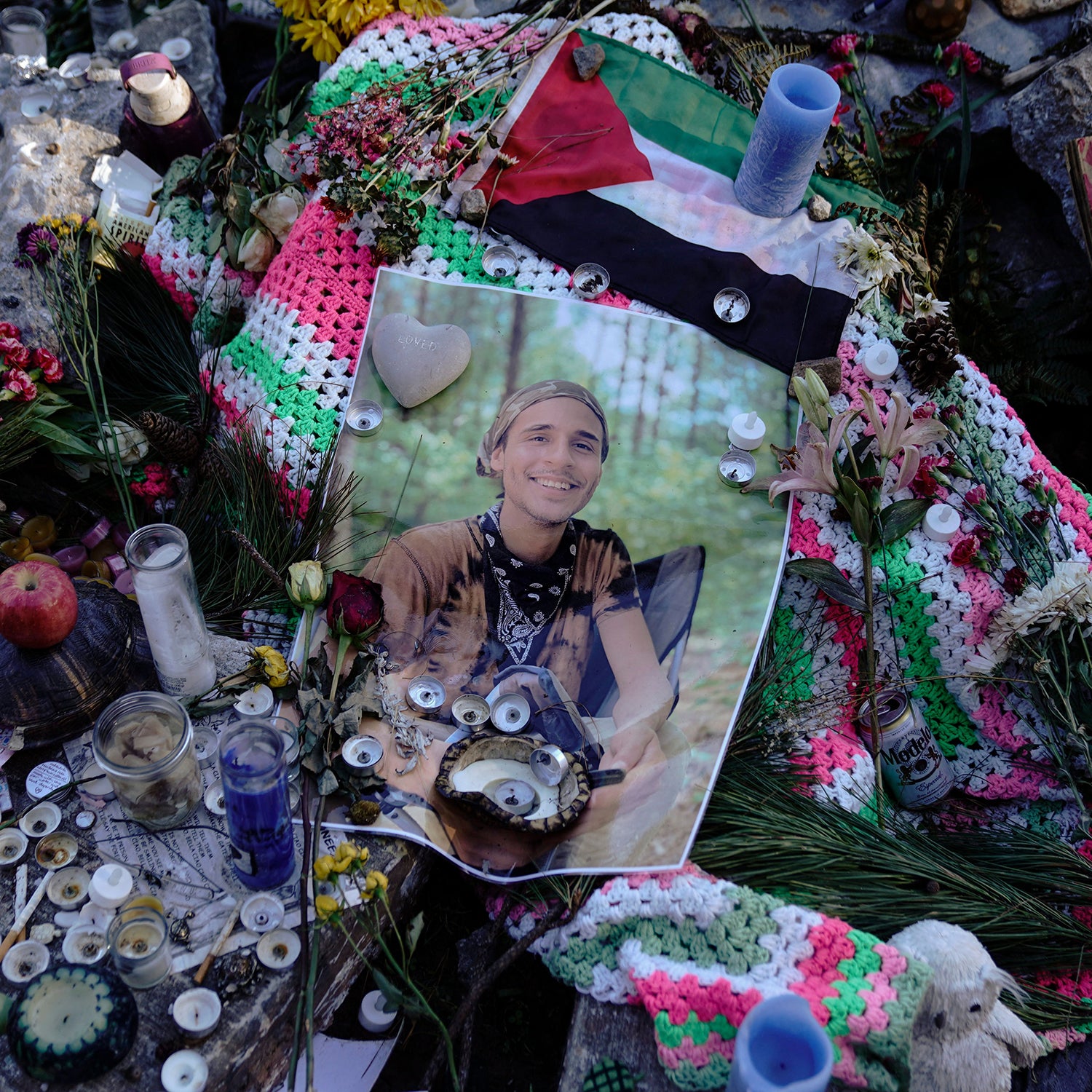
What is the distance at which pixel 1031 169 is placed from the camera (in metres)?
2.49

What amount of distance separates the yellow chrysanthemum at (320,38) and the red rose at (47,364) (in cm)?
93

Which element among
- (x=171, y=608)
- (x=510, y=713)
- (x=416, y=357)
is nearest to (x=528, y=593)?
(x=510, y=713)

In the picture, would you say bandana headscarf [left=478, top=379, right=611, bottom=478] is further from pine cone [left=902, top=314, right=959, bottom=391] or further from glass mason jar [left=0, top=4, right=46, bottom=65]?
glass mason jar [left=0, top=4, right=46, bottom=65]

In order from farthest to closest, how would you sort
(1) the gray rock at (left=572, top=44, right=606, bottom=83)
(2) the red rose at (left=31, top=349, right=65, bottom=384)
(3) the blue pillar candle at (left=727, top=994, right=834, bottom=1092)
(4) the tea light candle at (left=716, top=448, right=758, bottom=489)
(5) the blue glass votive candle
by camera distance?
(1) the gray rock at (left=572, top=44, right=606, bottom=83) → (2) the red rose at (left=31, top=349, right=65, bottom=384) → (4) the tea light candle at (left=716, top=448, right=758, bottom=489) → (5) the blue glass votive candle → (3) the blue pillar candle at (left=727, top=994, right=834, bottom=1092)

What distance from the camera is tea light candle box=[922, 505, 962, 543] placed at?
1.76 m

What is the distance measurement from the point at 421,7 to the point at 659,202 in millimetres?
766

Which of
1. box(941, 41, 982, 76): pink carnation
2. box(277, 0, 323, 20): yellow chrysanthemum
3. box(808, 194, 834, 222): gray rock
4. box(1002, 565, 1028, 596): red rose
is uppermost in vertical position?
box(941, 41, 982, 76): pink carnation

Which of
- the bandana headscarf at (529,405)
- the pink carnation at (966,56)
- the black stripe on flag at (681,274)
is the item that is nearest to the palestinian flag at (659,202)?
the black stripe on flag at (681,274)

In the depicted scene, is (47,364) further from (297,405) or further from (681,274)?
(681,274)

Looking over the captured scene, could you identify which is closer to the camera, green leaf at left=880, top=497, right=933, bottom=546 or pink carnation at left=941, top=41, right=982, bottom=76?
green leaf at left=880, top=497, right=933, bottom=546

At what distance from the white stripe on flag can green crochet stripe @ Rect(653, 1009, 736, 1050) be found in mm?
1344

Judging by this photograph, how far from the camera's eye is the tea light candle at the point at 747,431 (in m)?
1.81

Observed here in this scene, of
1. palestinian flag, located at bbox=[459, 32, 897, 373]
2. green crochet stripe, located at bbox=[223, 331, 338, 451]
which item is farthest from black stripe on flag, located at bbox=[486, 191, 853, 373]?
green crochet stripe, located at bbox=[223, 331, 338, 451]

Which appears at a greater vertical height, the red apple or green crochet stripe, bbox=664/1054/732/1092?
the red apple
